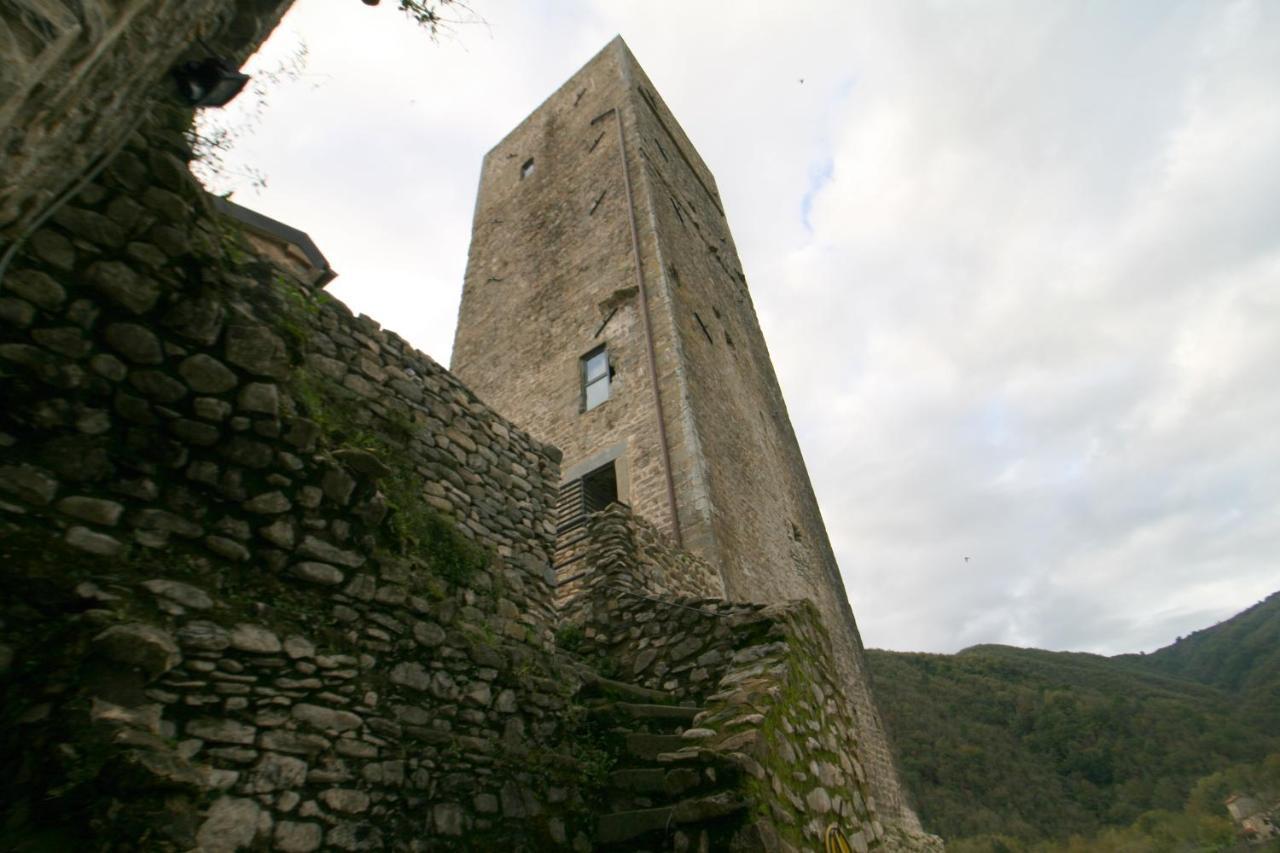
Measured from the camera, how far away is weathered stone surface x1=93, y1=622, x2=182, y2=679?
220 centimetres

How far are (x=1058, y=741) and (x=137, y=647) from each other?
153ft

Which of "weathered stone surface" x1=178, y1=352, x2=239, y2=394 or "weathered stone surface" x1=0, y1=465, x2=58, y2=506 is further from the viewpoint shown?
"weathered stone surface" x1=178, y1=352, x2=239, y2=394

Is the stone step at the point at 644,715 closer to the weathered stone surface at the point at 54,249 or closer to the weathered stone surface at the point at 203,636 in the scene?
the weathered stone surface at the point at 203,636

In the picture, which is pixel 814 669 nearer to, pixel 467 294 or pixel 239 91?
pixel 239 91

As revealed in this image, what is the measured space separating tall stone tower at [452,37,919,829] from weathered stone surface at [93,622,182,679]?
266 inches

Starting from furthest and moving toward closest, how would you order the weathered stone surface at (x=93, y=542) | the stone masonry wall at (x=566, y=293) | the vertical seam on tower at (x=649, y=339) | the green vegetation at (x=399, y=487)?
the stone masonry wall at (x=566, y=293) < the vertical seam on tower at (x=649, y=339) < the green vegetation at (x=399, y=487) < the weathered stone surface at (x=93, y=542)

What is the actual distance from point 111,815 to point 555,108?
62.5ft

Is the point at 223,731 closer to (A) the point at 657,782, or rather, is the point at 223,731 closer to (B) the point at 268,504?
(B) the point at 268,504

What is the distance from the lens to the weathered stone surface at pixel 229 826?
2.34 metres

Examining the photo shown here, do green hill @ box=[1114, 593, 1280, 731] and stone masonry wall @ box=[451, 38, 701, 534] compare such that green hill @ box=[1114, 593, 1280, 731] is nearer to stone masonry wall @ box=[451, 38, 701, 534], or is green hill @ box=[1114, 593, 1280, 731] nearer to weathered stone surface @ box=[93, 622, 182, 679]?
stone masonry wall @ box=[451, 38, 701, 534]

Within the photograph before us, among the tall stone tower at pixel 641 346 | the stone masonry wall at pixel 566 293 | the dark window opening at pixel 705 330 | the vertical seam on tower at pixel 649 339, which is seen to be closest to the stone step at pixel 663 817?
the tall stone tower at pixel 641 346

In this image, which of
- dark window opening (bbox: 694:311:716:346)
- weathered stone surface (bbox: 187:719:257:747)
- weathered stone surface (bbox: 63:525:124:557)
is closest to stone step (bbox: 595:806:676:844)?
weathered stone surface (bbox: 187:719:257:747)

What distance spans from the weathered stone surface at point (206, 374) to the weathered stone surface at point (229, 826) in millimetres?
1598

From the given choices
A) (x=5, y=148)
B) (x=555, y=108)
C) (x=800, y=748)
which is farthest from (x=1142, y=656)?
(x=5, y=148)
